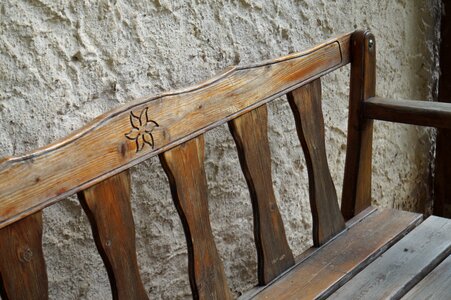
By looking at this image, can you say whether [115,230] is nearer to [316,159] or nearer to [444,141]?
[316,159]

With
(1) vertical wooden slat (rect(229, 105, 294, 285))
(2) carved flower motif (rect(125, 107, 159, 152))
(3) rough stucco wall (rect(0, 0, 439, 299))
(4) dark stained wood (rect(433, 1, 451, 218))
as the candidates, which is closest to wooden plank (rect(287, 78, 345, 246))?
(1) vertical wooden slat (rect(229, 105, 294, 285))

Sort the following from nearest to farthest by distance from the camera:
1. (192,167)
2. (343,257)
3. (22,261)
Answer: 1. (22,261)
2. (192,167)
3. (343,257)

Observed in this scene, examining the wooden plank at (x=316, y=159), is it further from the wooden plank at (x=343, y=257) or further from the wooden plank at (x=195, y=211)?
the wooden plank at (x=195, y=211)

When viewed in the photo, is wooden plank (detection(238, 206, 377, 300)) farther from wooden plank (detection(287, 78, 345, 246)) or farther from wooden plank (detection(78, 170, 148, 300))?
wooden plank (detection(78, 170, 148, 300))

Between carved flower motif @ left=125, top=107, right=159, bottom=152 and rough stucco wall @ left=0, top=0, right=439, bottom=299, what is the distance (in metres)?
0.25

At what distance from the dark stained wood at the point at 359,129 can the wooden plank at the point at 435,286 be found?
308 millimetres

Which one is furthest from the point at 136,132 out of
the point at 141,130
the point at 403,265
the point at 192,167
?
the point at 403,265

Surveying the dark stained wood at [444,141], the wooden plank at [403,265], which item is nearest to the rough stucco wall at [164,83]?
the dark stained wood at [444,141]

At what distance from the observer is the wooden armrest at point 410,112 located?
1750mm

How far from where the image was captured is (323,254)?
5.65 feet

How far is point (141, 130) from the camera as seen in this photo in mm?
1329

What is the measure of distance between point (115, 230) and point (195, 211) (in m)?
0.20

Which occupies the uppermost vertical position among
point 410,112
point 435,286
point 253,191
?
point 410,112

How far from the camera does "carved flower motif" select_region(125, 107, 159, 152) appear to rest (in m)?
1.31
